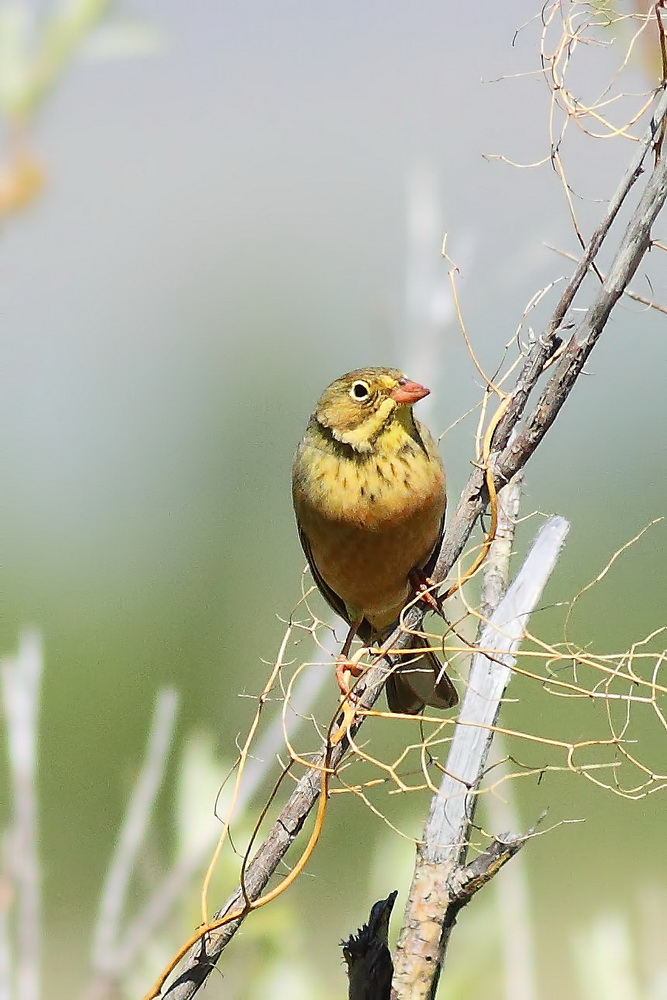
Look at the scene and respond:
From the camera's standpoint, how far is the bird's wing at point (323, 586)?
5.69ft

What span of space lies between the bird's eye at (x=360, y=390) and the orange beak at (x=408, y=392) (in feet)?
0.14

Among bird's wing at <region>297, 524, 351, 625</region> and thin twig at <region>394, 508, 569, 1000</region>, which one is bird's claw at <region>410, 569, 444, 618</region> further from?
bird's wing at <region>297, 524, 351, 625</region>

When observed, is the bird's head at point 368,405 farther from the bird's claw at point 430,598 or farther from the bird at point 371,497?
the bird's claw at point 430,598

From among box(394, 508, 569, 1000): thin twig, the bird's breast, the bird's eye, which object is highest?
the bird's eye

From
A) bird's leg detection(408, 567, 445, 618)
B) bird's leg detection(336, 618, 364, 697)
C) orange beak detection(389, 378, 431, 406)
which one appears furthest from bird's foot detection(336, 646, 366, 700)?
orange beak detection(389, 378, 431, 406)

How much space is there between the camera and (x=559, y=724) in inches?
93.6

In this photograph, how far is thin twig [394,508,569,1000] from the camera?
3.98 ft

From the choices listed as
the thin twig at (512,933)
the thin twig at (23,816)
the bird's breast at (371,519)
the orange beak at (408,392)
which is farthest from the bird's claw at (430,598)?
the thin twig at (23,816)

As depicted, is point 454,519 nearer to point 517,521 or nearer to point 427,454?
point 517,521

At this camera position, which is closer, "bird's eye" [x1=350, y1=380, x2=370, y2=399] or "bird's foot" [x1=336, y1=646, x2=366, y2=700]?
"bird's foot" [x1=336, y1=646, x2=366, y2=700]

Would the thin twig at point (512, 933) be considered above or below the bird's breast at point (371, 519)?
below

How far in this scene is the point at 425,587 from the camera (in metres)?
1.42

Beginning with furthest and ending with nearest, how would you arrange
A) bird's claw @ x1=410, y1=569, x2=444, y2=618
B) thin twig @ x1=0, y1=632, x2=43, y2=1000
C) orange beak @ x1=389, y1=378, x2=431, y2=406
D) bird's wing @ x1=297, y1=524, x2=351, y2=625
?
bird's wing @ x1=297, y1=524, x2=351, y2=625 → orange beak @ x1=389, y1=378, x2=431, y2=406 → thin twig @ x1=0, y1=632, x2=43, y2=1000 → bird's claw @ x1=410, y1=569, x2=444, y2=618

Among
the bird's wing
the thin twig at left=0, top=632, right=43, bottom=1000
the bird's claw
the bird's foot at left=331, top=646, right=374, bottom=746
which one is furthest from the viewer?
the bird's wing
